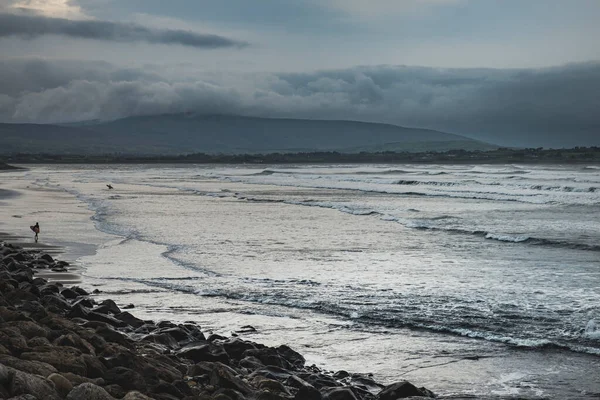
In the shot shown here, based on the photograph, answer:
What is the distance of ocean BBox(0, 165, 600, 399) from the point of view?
9734mm

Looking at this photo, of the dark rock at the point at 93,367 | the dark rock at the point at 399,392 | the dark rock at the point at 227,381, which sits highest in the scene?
the dark rock at the point at 93,367

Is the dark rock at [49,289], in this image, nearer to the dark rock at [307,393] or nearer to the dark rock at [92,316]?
the dark rock at [92,316]

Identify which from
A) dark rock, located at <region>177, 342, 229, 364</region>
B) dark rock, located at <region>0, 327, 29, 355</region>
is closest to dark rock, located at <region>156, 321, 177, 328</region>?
dark rock, located at <region>177, 342, 229, 364</region>

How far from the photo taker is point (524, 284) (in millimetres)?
14625

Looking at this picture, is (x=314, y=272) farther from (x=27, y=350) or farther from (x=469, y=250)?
(x=27, y=350)

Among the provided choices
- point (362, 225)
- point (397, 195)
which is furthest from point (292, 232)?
point (397, 195)

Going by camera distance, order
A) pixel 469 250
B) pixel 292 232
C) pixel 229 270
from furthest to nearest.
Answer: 1. pixel 292 232
2. pixel 469 250
3. pixel 229 270

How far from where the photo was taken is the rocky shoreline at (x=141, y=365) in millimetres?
6672

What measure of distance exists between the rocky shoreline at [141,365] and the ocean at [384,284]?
32.9 inches

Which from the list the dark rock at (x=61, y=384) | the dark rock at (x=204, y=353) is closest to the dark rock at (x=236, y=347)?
the dark rock at (x=204, y=353)

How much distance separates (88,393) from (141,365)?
1.54 m

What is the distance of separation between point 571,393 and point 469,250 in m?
11.7

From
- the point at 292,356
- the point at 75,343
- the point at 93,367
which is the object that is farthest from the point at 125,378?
the point at 292,356

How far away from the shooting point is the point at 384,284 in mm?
14875
